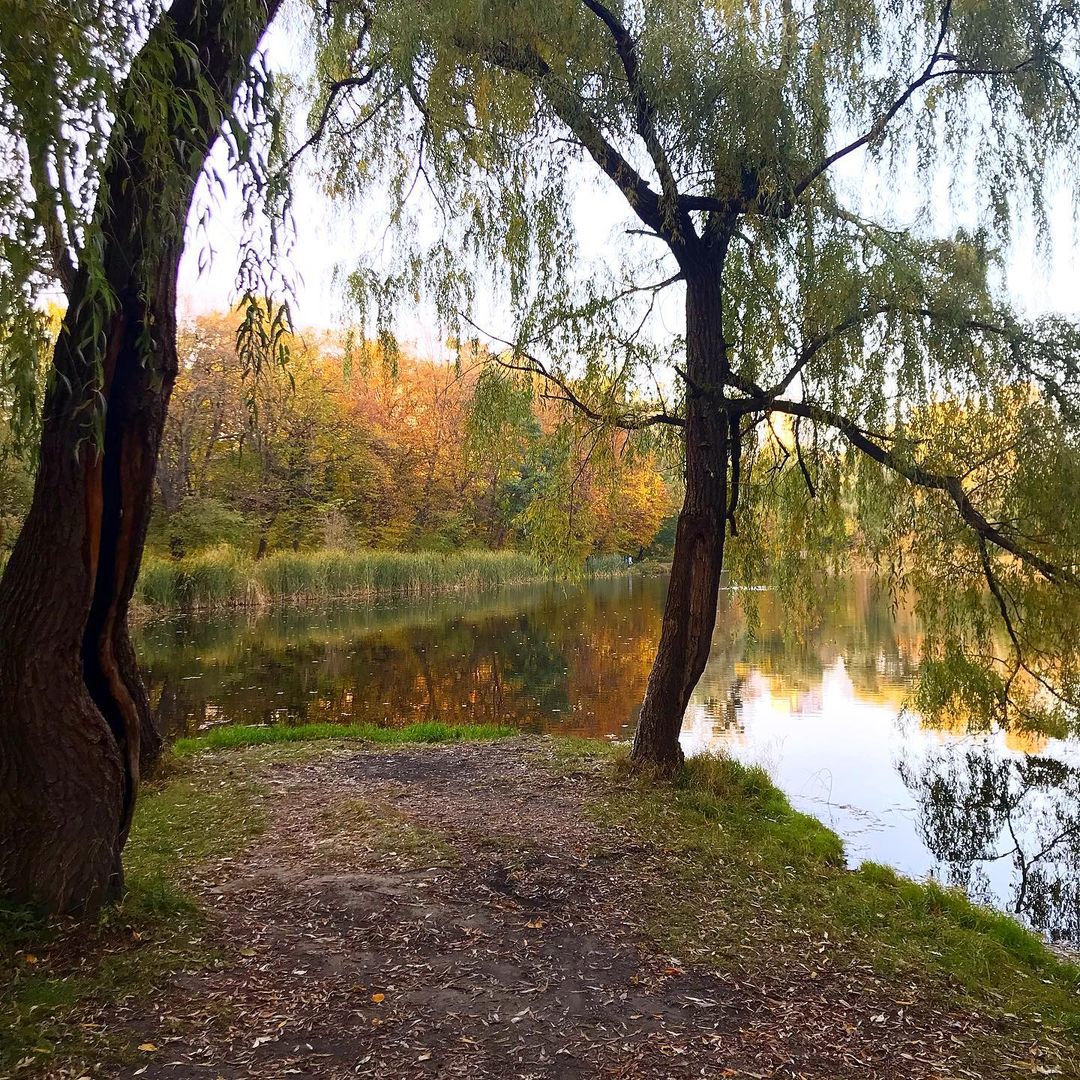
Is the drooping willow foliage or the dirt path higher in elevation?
the drooping willow foliage

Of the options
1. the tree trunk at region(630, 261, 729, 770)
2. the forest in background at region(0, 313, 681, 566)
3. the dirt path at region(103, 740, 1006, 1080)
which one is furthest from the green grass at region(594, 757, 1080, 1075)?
the forest in background at region(0, 313, 681, 566)

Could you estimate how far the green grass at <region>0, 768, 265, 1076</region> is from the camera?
2521 mm

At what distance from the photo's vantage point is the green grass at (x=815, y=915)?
145 inches

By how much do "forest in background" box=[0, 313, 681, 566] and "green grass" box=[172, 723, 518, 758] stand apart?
2.48 metres

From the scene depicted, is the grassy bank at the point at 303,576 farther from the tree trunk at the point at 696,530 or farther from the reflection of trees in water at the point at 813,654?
the tree trunk at the point at 696,530

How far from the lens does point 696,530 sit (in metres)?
6.25

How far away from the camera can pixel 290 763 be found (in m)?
6.95

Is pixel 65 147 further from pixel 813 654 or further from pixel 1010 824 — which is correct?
pixel 813 654

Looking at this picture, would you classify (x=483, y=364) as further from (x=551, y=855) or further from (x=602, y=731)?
(x=602, y=731)

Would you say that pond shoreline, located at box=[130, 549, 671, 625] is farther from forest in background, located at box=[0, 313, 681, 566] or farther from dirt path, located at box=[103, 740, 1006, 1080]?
dirt path, located at box=[103, 740, 1006, 1080]

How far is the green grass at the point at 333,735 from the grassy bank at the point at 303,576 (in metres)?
11.9

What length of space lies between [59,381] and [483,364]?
3.84 m

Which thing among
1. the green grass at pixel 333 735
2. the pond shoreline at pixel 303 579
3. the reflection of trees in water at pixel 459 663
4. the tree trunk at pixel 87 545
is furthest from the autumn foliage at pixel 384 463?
the tree trunk at pixel 87 545

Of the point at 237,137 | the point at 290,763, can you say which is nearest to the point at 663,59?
the point at 237,137
